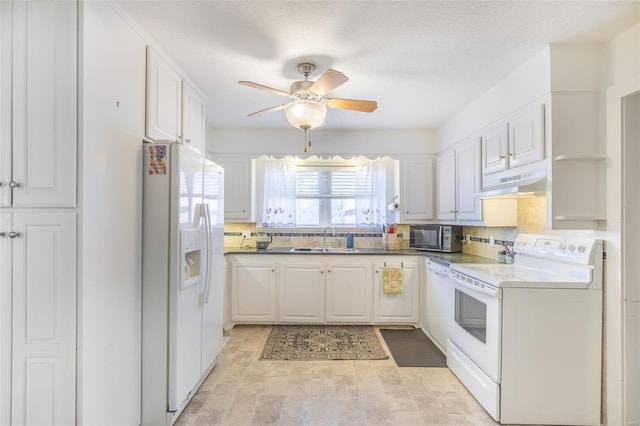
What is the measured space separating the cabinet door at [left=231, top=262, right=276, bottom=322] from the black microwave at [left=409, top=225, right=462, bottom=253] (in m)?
1.79

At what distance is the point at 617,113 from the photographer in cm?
187

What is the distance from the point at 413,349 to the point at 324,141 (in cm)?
257

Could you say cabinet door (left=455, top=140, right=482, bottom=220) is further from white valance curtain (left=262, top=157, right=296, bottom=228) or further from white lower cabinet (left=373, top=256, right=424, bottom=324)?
white valance curtain (left=262, top=157, right=296, bottom=228)

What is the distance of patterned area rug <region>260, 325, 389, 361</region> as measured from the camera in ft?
9.44

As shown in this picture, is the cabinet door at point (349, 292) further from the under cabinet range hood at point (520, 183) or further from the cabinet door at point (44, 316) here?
the cabinet door at point (44, 316)

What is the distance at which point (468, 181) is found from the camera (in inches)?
123

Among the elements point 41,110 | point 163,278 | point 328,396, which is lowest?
point 328,396

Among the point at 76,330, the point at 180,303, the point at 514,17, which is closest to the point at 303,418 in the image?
the point at 180,303

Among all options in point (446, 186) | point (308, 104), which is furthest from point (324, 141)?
point (308, 104)

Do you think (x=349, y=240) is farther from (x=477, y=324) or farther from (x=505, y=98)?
(x=505, y=98)

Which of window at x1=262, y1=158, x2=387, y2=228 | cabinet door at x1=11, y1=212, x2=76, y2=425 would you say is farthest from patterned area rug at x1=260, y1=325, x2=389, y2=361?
cabinet door at x1=11, y1=212, x2=76, y2=425

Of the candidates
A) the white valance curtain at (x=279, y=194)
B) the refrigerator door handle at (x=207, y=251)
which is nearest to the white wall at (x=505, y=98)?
the white valance curtain at (x=279, y=194)

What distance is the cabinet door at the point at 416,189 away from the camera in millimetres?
3951

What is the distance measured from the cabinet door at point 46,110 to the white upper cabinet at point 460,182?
9.91ft
